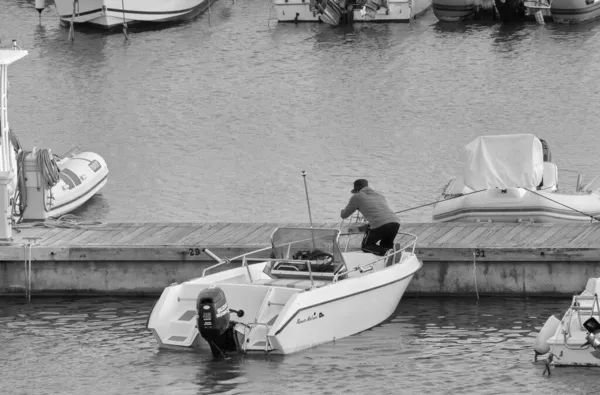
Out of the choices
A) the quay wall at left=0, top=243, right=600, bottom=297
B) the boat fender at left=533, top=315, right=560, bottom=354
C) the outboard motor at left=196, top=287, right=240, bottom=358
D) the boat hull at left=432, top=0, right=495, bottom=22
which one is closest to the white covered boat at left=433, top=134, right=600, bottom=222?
the quay wall at left=0, top=243, right=600, bottom=297

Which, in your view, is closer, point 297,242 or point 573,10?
point 297,242

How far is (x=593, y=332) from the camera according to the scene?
52.9 ft

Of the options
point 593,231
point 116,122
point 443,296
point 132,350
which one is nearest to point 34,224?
point 132,350

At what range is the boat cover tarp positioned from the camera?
923 inches

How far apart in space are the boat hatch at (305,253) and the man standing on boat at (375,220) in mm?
843

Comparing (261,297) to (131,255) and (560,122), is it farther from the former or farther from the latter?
(560,122)

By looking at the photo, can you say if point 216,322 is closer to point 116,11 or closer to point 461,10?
point 461,10

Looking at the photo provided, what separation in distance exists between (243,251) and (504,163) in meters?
5.76

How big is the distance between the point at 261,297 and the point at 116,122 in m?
21.8

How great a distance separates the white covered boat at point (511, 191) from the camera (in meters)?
22.3

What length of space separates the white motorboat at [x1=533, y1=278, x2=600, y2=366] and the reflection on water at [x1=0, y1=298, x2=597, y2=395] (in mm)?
182

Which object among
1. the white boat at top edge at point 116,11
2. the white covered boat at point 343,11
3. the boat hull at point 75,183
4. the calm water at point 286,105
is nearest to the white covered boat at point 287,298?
the boat hull at point 75,183

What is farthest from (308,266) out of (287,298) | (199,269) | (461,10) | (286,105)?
(461,10)

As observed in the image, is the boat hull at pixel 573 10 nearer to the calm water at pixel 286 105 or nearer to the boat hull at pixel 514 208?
the calm water at pixel 286 105
